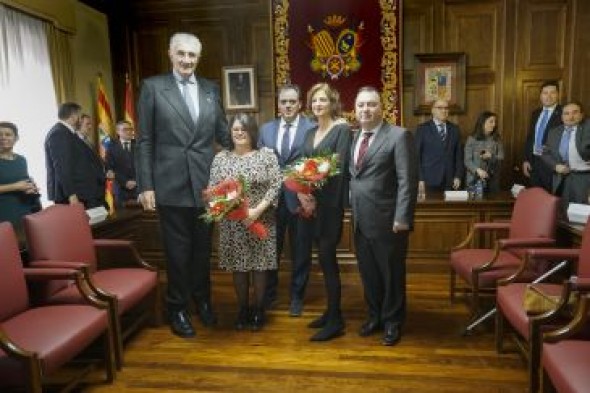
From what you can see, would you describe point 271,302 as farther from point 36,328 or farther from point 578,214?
point 578,214

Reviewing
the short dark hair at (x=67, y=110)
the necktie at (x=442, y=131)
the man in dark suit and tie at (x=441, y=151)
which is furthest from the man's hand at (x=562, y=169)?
the short dark hair at (x=67, y=110)

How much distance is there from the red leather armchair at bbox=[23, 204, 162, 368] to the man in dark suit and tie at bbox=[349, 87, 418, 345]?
49.1 inches

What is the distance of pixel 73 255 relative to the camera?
263 cm

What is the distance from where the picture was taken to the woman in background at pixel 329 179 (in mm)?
2705

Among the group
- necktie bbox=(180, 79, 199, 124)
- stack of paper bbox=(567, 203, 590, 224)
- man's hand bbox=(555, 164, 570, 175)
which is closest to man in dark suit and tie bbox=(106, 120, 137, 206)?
necktie bbox=(180, 79, 199, 124)

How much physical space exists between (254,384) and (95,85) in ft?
13.4

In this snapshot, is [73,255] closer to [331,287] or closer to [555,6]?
[331,287]

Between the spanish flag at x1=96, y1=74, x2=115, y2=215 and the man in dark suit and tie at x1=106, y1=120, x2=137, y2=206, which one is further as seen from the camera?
the spanish flag at x1=96, y1=74, x2=115, y2=215

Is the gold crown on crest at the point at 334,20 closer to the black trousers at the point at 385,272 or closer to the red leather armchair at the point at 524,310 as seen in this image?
the black trousers at the point at 385,272

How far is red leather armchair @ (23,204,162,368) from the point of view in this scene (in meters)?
2.44

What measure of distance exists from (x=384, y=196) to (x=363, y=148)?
0.28 m

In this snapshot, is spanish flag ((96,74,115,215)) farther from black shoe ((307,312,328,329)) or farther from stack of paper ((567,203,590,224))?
stack of paper ((567,203,590,224))

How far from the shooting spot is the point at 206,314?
10.2ft

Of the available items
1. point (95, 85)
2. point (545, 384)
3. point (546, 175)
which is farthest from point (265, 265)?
point (95, 85)
